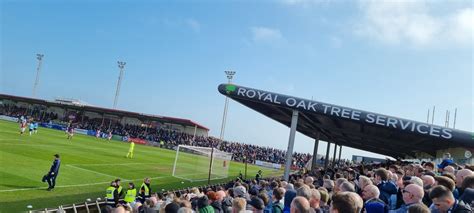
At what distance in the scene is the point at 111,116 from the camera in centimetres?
7362

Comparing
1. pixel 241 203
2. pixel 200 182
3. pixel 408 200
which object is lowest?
pixel 200 182

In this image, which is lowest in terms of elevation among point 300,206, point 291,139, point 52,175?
point 52,175

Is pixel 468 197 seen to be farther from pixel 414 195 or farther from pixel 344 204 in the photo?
pixel 344 204

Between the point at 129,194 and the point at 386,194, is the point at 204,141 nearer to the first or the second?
the point at 129,194

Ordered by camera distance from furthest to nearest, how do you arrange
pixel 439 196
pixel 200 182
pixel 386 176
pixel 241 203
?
pixel 200 182
pixel 386 176
pixel 241 203
pixel 439 196

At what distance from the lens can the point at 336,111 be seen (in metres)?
14.3

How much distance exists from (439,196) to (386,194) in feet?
7.12

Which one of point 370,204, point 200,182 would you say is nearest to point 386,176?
point 370,204

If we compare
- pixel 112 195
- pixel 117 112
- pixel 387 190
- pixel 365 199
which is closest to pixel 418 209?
pixel 365 199

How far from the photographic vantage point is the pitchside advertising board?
44.8ft

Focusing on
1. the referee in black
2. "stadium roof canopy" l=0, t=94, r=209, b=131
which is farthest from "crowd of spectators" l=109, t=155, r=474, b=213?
"stadium roof canopy" l=0, t=94, r=209, b=131

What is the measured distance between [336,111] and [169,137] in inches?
2099

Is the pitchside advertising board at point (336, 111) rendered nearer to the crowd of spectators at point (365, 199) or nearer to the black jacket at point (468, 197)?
the crowd of spectators at point (365, 199)

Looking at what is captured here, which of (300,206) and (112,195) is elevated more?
(300,206)
